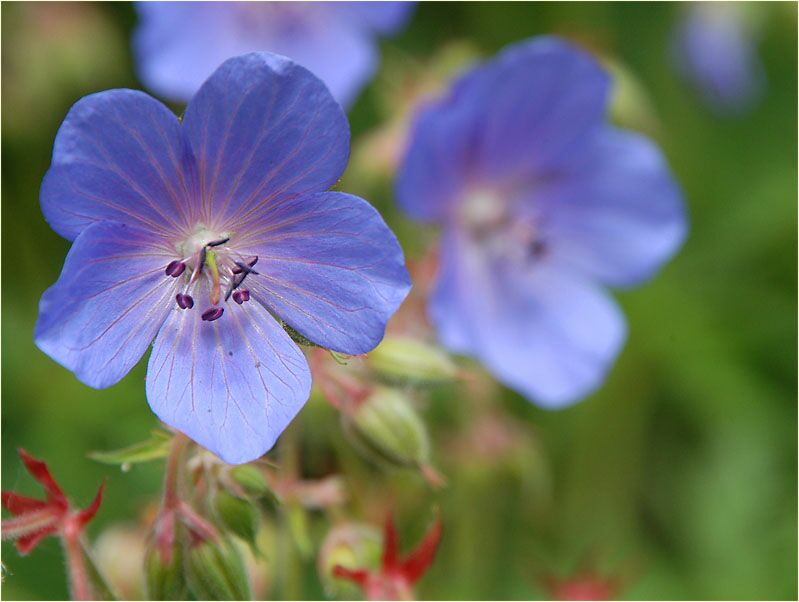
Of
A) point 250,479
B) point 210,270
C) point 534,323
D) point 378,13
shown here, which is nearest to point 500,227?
point 534,323

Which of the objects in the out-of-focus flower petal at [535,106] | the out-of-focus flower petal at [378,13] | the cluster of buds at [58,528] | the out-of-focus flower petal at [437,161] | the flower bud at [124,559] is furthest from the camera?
the out-of-focus flower petal at [378,13]

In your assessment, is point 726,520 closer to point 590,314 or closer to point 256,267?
point 590,314

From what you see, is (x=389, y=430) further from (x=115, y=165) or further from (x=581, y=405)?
(x=581, y=405)

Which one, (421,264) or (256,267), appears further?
(421,264)

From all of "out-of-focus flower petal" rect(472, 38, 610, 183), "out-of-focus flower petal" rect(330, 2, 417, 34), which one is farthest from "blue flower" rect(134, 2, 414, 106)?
"out-of-focus flower petal" rect(472, 38, 610, 183)

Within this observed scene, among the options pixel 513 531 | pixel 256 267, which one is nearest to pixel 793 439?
pixel 513 531

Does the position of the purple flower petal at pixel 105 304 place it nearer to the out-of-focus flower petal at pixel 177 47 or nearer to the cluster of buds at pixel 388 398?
the cluster of buds at pixel 388 398

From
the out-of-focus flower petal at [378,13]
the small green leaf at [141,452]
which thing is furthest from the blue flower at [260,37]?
the small green leaf at [141,452]
